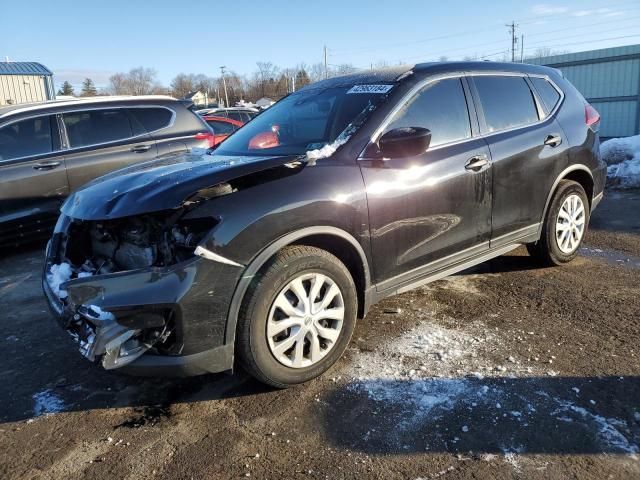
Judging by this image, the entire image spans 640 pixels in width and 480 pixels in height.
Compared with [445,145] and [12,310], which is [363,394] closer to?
[445,145]

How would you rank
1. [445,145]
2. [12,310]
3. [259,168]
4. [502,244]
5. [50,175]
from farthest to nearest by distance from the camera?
[50,175], [12,310], [502,244], [445,145], [259,168]

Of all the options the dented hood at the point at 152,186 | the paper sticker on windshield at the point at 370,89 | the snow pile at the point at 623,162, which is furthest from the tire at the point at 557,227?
the snow pile at the point at 623,162

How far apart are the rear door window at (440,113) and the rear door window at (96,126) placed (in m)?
4.43

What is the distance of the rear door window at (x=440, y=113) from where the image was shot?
3.52 meters

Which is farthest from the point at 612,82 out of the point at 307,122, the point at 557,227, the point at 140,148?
the point at 307,122

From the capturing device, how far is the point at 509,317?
386cm

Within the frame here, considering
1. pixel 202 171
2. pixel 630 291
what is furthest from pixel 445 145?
pixel 630 291

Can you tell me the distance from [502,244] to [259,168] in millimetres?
2218

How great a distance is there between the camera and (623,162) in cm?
890

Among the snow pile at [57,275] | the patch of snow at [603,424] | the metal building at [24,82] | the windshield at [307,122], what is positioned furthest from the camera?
the metal building at [24,82]

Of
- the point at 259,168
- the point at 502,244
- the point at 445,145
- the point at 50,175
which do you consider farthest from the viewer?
the point at 50,175

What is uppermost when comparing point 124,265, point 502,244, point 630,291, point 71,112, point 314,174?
point 71,112

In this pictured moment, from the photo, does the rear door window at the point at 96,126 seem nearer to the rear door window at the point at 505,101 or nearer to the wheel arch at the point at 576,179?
the rear door window at the point at 505,101

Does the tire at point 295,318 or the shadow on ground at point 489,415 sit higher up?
the tire at point 295,318
